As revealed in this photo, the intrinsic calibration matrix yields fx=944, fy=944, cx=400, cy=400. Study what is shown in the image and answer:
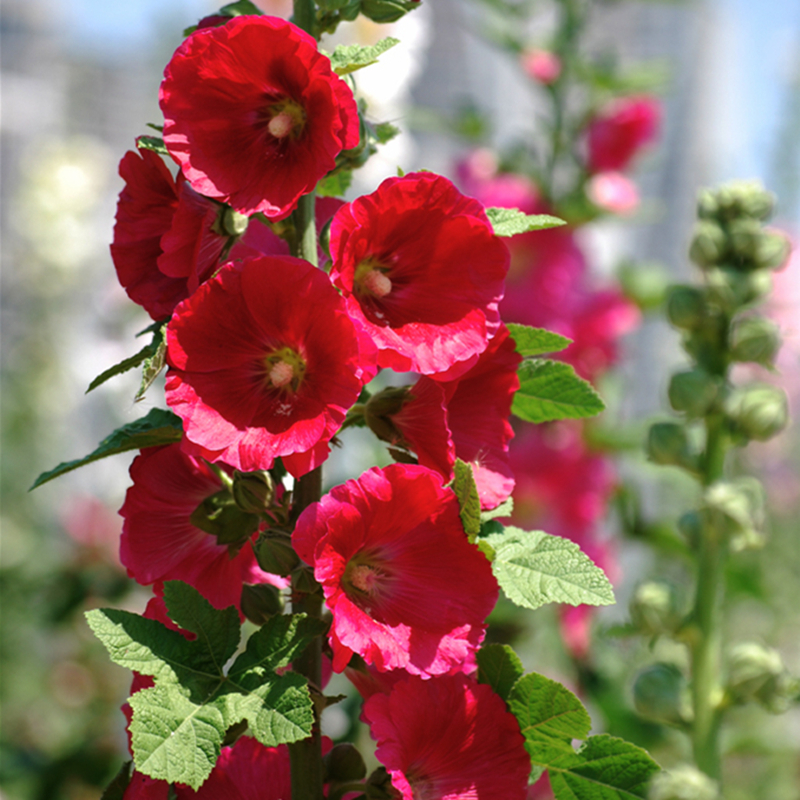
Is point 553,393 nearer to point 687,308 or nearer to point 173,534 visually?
point 173,534

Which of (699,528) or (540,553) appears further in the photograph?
(699,528)

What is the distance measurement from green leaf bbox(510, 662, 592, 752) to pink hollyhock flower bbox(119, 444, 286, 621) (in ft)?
0.67

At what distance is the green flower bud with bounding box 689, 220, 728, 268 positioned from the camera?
3.40ft

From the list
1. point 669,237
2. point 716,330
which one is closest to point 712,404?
point 716,330

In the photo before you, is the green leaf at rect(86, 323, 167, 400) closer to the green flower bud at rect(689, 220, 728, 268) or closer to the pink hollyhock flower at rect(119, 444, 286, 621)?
the pink hollyhock flower at rect(119, 444, 286, 621)

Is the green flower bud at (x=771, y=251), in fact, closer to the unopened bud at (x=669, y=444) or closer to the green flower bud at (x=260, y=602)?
the unopened bud at (x=669, y=444)

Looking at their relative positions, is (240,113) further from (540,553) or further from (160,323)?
(540,553)

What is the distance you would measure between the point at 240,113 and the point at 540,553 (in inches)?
13.6

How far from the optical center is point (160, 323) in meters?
0.63

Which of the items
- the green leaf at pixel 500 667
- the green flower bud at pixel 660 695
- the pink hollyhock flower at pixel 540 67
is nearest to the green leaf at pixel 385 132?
the green leaf at pixel 500 667

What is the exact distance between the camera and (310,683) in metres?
0.61

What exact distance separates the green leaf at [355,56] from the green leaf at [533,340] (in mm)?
203

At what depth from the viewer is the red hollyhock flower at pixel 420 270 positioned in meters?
0.58

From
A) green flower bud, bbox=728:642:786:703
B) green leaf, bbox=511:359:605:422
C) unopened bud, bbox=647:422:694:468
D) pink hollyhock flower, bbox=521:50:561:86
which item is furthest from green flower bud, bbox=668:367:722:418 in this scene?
pink hollyhock flower, bbox=521:50:561:86
